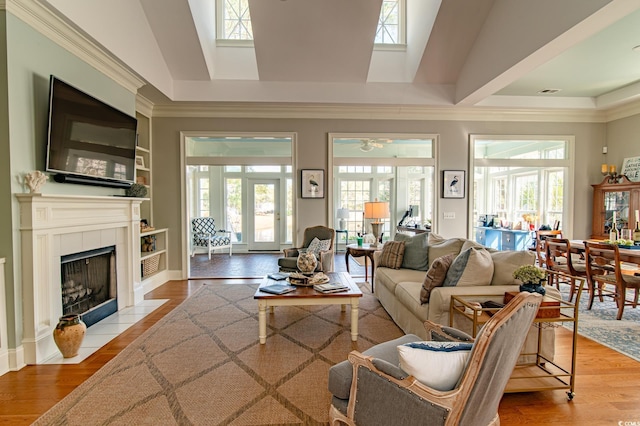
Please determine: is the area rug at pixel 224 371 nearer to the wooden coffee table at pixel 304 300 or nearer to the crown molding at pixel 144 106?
the wooden coffee table at pixel 304 300

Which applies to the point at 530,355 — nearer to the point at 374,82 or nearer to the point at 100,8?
the point at 374,82

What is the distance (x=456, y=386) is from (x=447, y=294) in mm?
1260

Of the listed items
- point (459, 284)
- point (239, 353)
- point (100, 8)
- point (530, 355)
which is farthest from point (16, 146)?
point (530, 355)

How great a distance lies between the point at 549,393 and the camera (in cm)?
229

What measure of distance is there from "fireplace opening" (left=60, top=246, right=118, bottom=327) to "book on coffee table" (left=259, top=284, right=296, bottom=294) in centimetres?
193

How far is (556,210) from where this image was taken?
6914 mm

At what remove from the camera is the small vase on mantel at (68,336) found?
9.16ft

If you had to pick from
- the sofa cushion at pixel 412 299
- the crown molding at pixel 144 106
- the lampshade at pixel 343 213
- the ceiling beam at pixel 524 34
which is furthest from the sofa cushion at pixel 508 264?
the lampshade at pixel 343 213

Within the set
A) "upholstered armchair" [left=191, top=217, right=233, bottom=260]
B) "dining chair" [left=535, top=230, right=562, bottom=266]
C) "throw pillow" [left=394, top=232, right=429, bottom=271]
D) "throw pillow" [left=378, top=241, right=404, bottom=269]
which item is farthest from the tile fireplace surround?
"dining chair" [left=535, top=230, right=562, bottom=266]

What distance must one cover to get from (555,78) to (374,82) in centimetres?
262

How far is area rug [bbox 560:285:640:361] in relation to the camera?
3.05 metres

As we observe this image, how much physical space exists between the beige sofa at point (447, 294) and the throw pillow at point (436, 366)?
1.19 metres

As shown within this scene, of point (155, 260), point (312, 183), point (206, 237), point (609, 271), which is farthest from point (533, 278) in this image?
point (206, 237)

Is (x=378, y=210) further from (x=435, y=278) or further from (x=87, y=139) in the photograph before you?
(x=87, y=139)
